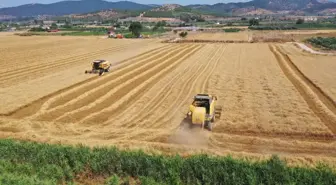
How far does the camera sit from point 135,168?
1301 centimetres

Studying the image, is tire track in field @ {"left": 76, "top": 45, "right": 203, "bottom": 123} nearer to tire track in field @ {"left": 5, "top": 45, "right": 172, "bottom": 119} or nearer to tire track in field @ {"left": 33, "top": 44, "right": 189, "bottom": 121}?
tire track in field @ {"left": 33, "top": 44, "right": 189, "bottom": 121}

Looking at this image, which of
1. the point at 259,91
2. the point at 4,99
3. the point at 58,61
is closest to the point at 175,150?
the point at 259,91

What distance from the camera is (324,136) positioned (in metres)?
17.2

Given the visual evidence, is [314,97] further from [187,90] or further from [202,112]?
[202,112]

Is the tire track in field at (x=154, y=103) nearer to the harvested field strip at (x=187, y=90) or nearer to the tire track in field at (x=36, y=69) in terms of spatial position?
the harvested field strip at (x=187, y=90)

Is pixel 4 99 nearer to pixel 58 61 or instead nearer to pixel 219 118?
pixel 219 118

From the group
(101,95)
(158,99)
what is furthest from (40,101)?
(158,99)

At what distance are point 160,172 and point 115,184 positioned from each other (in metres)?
1.57

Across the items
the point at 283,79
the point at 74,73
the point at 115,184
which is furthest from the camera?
the point at 74,73

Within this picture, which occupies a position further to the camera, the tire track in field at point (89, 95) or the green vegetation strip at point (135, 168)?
the tire track in field at point (89, 95)

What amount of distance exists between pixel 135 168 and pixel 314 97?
49.7 ft

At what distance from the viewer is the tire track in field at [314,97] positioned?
19703 millimetres

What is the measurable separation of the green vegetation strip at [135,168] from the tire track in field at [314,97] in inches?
275

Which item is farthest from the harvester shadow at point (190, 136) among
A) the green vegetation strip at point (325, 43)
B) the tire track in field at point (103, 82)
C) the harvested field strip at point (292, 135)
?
the green vegetation strip at point (325, 43)
